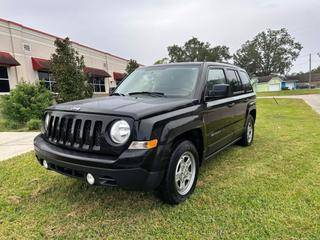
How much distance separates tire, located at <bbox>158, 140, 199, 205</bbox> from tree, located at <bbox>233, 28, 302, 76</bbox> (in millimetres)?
72907

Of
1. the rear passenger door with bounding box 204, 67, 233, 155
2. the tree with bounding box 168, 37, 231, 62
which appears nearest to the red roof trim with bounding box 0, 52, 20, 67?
the rear passenger door with bounding box 204, 67, 233, 155

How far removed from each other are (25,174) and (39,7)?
Answer: 12.0 m

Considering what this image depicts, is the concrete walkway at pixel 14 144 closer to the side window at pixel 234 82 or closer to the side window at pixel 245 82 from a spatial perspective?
the side window at pixel 234 82

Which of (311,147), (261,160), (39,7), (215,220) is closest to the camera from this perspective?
(215,220)

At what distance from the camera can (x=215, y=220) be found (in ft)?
9.71

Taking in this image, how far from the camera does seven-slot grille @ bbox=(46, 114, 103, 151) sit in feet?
9.32

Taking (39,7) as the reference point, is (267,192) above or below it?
below

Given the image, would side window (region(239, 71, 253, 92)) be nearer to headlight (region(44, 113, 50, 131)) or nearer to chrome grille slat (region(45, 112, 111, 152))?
chrome grille slat (region(45, 112, 111, 152))

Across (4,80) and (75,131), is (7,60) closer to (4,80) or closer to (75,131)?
(4,80)

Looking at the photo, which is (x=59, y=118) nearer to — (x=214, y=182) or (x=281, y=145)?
(x=214, y=182)

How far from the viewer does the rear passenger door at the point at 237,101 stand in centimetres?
493

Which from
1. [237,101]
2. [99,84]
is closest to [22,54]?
[99,84]

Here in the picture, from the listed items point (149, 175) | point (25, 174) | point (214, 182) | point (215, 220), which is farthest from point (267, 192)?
point (25, 174)

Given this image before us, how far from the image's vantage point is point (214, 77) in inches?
170
